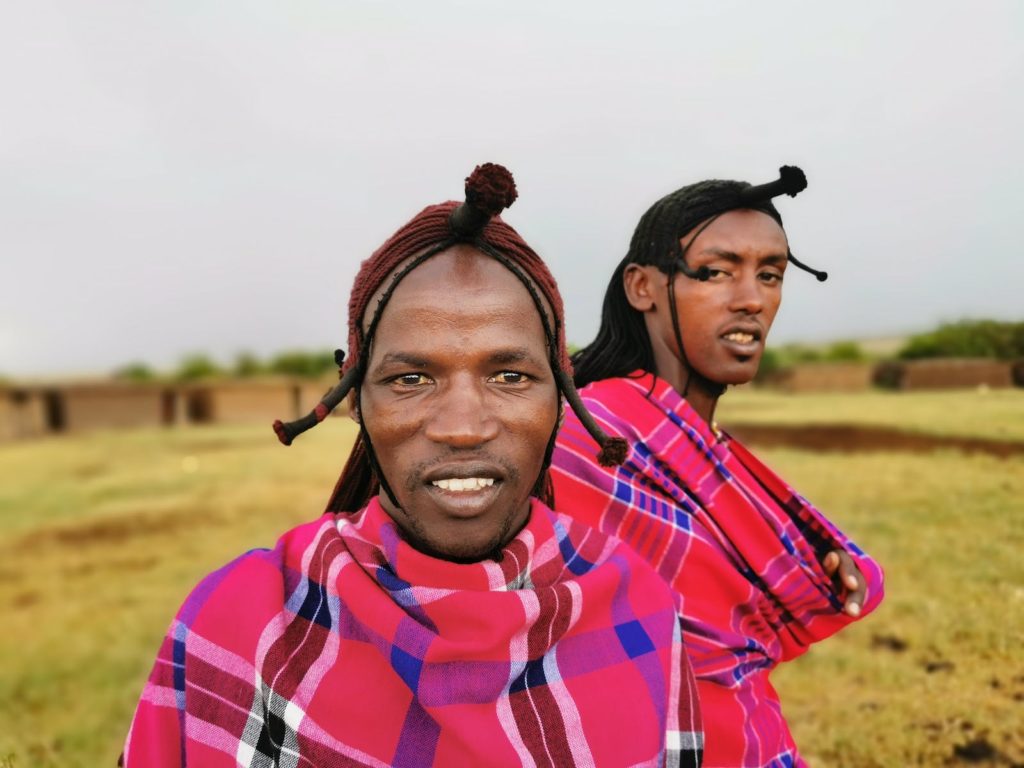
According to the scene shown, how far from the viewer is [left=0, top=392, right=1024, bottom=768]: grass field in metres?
2.10

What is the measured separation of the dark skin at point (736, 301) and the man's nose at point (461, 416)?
1.12 meters

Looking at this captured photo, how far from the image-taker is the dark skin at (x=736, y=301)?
7.25ft

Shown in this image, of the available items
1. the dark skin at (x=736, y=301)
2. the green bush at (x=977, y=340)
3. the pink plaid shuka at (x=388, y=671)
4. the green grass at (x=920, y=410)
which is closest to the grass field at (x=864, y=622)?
the green grass at (x=920, y=410)

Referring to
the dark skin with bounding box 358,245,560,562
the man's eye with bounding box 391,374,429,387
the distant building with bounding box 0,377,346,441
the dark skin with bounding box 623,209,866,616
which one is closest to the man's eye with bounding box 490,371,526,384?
the dark skin with bounding box 358,245,560,562

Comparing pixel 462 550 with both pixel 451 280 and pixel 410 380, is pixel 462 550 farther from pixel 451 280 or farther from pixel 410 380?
pixel 451 280

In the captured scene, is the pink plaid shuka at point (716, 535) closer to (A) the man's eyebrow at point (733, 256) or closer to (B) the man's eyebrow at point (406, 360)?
(A) the man's eyebrow at point (733, 256)

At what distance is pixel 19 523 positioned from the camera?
829cm

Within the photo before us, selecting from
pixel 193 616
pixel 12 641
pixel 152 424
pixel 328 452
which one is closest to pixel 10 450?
pixel 152 424

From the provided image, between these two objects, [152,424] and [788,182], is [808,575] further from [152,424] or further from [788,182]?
[152,424]

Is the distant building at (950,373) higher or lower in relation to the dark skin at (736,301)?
lower

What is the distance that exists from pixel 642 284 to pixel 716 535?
82 cm

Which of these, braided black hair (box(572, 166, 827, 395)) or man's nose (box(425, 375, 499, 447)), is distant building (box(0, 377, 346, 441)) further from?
man's nose (box(425, 375, 499, 447))

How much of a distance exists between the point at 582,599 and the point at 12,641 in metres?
5.92

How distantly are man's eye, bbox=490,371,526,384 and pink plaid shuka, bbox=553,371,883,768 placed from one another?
2.77 feet
